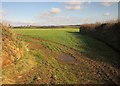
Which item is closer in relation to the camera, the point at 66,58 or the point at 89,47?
the point at 66,58

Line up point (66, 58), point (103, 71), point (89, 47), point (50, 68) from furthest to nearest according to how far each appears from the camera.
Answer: point (89, 47), point (66, 58), point (50, 68), point (103, 71)

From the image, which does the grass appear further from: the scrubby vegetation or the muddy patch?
the muddy patch

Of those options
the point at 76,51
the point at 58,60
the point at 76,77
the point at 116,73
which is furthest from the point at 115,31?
the point at 76,77

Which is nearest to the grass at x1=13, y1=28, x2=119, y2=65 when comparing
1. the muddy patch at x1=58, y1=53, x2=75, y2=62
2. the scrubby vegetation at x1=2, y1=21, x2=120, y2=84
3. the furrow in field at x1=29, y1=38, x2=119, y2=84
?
the scrubby vegetation at x1=2, y1=21, x2=120, y2=84

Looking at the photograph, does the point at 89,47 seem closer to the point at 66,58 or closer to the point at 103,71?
the point at 66,58

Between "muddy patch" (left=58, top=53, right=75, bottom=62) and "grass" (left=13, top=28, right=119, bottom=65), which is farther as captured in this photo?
"grass" (left=13, top=28, right=119, bottom=65)

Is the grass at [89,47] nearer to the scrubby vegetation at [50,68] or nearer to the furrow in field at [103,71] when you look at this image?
the scrubby vegetation at [50,68]

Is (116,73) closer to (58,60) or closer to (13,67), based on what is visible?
(58,60)

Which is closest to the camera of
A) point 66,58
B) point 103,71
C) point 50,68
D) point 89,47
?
point 103,71

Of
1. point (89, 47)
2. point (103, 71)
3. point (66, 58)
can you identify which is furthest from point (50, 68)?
point (89, 47)

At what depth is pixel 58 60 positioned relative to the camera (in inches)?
761

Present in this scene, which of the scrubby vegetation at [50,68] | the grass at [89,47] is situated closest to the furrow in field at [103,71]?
the scrubby vegetation at [50,68]

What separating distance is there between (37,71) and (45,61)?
2.87 metres

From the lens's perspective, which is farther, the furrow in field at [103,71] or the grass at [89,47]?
the grass at [89,47]
